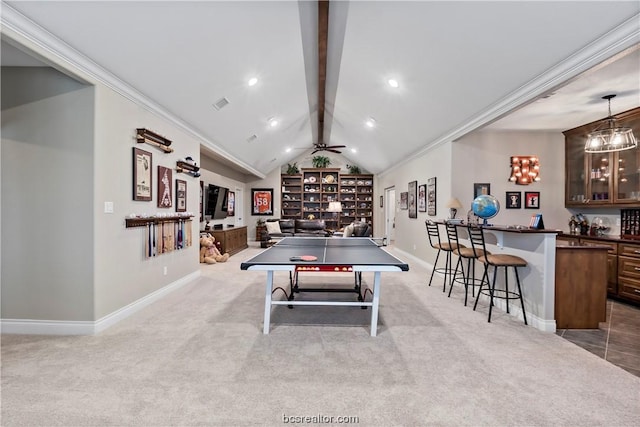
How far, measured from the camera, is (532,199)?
5.44 meters

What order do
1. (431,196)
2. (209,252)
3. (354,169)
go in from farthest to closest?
(354,169), (209,252), (431,196)

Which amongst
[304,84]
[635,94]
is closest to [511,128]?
[635,94]

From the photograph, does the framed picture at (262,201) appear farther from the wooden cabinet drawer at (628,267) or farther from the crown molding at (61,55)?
the wooden cabinet drawer at (628,267)

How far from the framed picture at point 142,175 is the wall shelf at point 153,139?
0.44ft

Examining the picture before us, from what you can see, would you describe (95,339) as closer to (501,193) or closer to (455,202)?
(455,202)

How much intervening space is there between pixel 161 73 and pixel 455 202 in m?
4.45

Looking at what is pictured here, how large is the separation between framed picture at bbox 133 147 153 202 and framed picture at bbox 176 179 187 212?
71cm

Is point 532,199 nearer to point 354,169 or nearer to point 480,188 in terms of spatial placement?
point 480,188

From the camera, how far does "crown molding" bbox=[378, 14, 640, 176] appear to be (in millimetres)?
2230

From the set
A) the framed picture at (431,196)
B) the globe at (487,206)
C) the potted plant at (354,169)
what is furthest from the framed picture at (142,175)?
the potted plant at (354,169)

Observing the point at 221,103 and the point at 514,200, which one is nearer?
the point at 221,103

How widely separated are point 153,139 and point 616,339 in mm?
5343

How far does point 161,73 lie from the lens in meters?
3.35

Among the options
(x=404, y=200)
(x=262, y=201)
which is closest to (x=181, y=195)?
(x=404, y=200)
